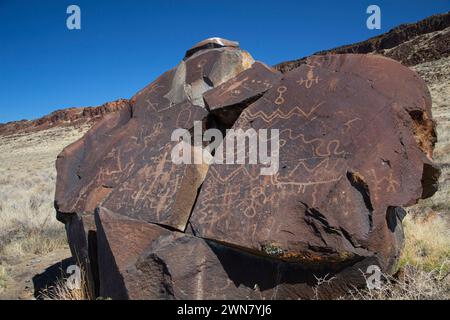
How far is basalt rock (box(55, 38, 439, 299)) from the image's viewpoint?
343cm

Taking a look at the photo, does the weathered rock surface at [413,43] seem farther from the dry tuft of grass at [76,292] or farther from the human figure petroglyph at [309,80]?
the dry tuft of grass at [76,292]

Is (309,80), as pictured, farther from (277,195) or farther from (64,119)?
(64,119)

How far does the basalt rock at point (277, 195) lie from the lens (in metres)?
3.43

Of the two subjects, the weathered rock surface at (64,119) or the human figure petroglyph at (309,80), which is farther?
the weathered rock surface at (64,119)

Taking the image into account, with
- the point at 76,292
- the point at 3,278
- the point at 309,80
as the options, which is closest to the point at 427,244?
the point at 309,80

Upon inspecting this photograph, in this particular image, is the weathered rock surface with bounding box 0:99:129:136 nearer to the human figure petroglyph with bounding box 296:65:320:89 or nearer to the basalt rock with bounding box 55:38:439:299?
the basalt rock with bounding box 55:38:439:299

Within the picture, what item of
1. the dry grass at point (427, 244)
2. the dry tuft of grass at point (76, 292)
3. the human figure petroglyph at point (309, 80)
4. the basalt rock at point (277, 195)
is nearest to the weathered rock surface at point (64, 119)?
the dry grass at point (427, 244)

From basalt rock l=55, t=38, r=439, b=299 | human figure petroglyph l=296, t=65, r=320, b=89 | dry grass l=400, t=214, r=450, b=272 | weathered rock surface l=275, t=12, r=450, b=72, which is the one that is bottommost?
dry grass l=400, t=214, r=450, b=272

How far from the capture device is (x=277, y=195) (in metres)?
3.66

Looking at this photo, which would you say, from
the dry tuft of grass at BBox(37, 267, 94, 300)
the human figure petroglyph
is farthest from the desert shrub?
the dry tuft of grass at BBox(37, 267, 94, 300)

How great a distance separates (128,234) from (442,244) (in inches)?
157

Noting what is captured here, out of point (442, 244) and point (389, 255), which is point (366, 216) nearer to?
point (389, 255)

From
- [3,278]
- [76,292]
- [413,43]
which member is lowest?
[3,278]

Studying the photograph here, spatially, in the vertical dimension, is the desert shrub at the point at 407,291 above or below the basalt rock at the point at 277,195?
below
